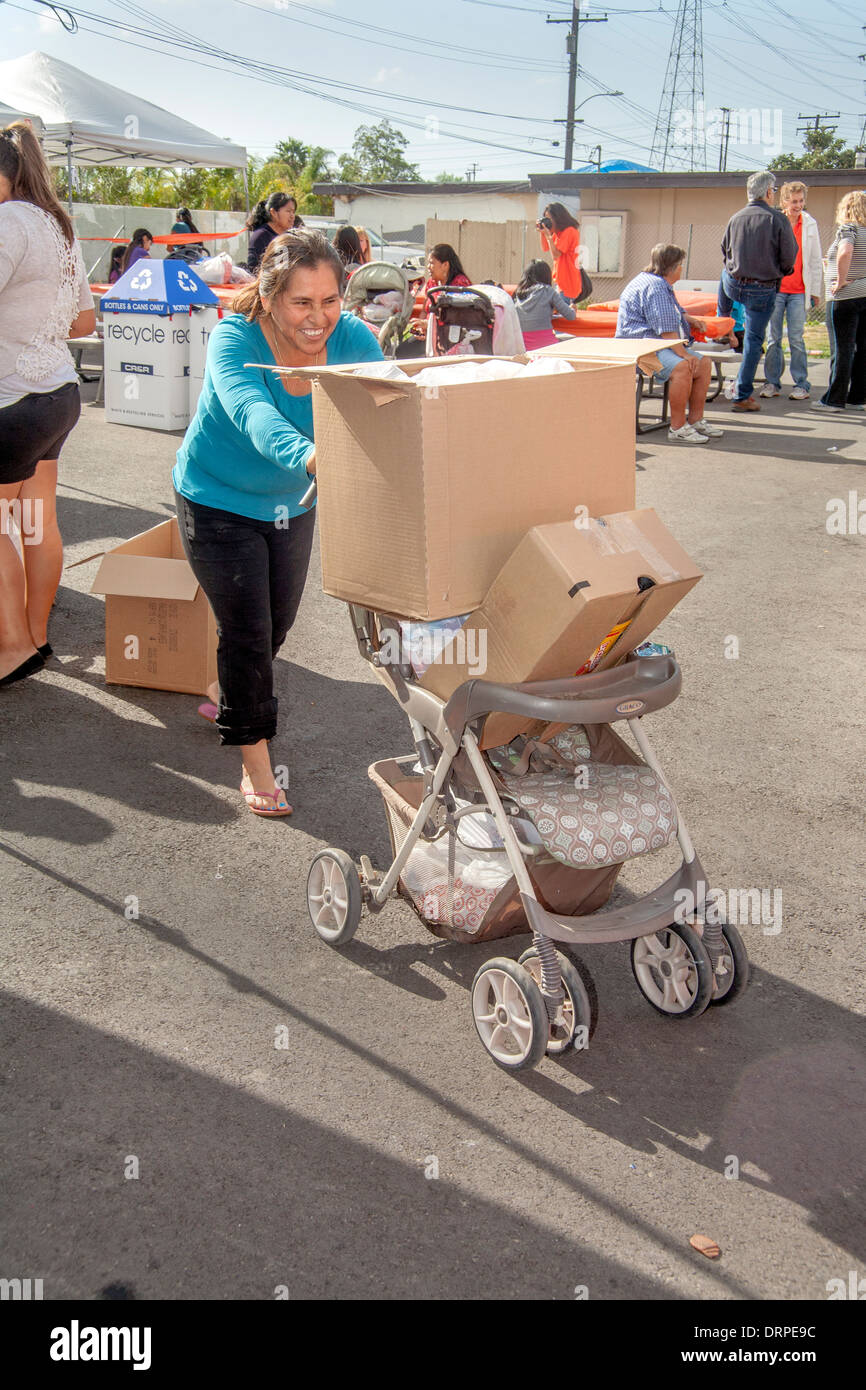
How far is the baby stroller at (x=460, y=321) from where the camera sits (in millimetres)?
10281

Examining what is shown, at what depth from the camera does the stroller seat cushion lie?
300cm

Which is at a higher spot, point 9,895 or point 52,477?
point 52,477

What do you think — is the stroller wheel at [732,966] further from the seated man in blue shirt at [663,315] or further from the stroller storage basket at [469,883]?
the seated man in blue shirt at [663,315]

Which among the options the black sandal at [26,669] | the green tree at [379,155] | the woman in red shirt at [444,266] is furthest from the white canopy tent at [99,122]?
the green tree at [379,155]

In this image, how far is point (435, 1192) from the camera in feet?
8.70

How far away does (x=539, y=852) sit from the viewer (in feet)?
10.2

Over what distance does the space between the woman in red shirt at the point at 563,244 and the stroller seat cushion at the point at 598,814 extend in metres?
11.2

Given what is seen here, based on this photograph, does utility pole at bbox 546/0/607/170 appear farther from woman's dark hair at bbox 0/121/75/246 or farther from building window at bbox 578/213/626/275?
woman's dark hair at bbox 0/121/75/246

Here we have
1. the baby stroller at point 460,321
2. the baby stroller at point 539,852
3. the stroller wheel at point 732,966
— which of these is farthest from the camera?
the baby stroller at point 460,321

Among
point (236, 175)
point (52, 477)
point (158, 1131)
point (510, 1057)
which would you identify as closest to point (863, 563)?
point (52, 477)

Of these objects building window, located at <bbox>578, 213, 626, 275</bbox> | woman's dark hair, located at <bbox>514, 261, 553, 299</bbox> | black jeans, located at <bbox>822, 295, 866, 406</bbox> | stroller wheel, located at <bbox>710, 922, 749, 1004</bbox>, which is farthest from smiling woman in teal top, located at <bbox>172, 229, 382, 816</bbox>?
building window, located at <bbox>578, 213, 626, 275</bbox>

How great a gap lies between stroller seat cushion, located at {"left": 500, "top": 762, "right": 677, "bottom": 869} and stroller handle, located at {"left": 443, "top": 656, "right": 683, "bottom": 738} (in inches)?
10.5
